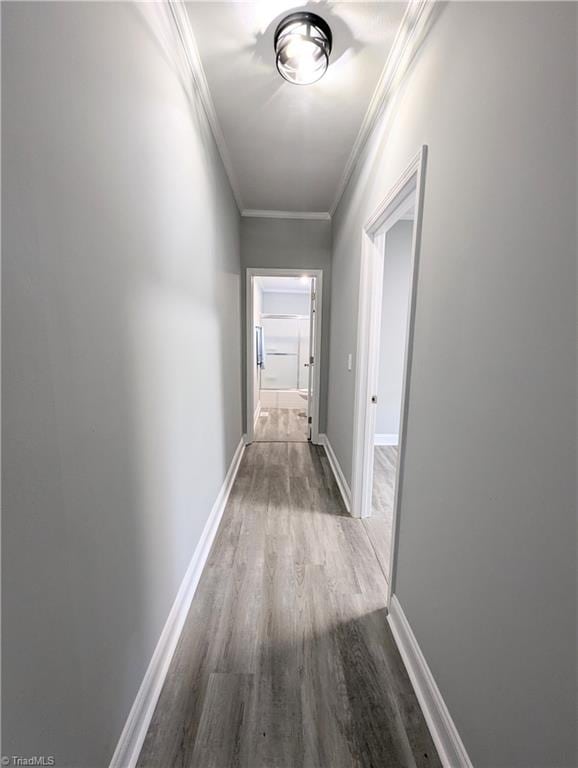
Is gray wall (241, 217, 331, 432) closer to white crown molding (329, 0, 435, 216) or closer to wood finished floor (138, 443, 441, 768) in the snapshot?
white crown molding (329, 0, 435, 216)

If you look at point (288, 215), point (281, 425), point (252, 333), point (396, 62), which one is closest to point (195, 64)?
point (396, 62)

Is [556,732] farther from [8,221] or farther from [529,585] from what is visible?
[8,221]

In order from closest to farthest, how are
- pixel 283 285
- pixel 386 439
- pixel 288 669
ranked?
pixel 288 669, pixel 386 439, pixel 283 285

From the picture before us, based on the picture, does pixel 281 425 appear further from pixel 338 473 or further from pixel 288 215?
pixel 288 215

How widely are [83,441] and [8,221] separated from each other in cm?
48

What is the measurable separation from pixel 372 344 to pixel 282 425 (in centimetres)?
276

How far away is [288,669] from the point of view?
1.23m

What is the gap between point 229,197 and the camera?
259 centimetres

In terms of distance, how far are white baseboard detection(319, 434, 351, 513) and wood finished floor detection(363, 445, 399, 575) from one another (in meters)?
0.22

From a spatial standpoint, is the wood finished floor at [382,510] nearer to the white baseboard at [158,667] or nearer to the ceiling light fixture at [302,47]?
the white baseboard at [158,667]

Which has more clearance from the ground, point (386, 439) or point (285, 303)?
point (285, 303)

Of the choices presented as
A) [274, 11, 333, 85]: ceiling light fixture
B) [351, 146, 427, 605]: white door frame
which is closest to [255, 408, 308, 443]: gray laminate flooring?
[351, 146, 427, 605]: white door frame

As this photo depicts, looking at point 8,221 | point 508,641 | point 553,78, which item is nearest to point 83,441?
point 8,221

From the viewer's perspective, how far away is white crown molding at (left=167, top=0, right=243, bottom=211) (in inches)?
46.1
